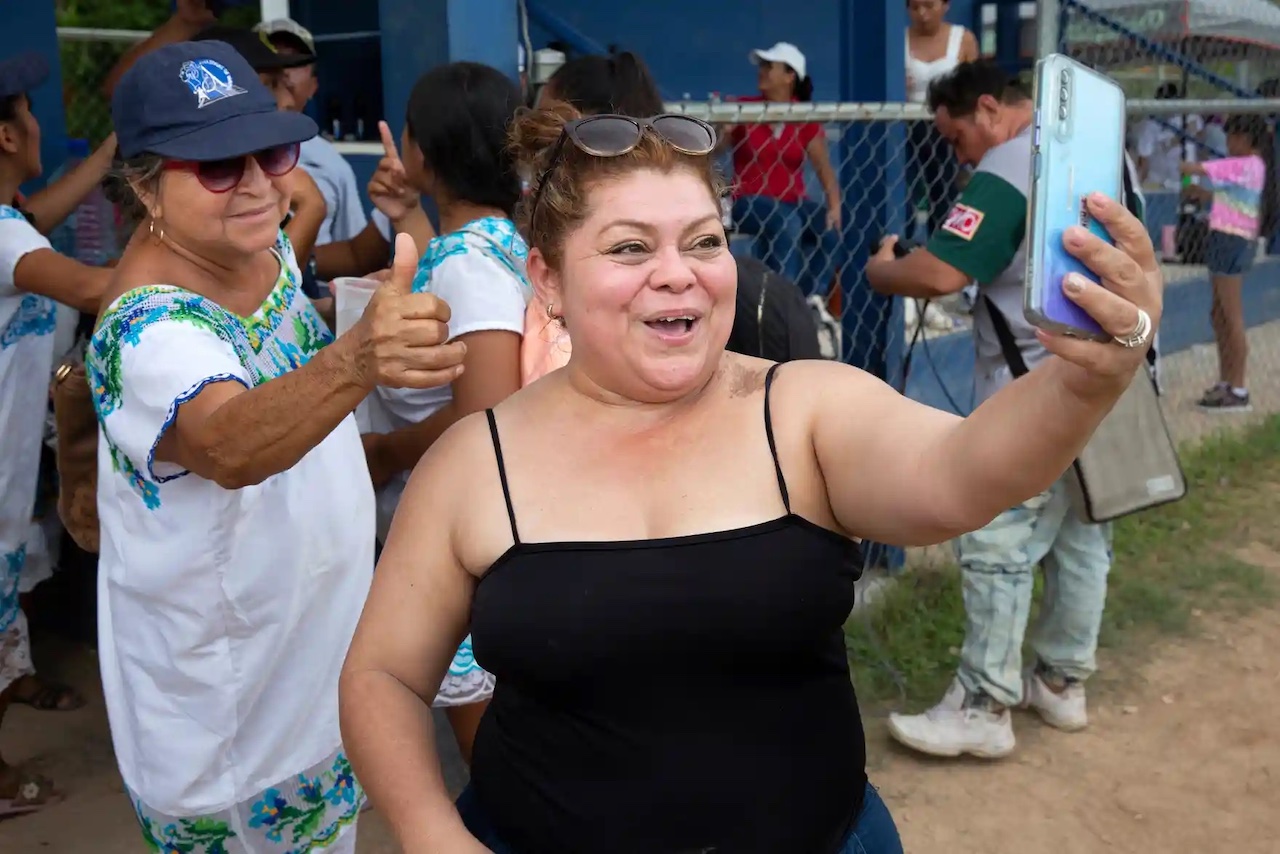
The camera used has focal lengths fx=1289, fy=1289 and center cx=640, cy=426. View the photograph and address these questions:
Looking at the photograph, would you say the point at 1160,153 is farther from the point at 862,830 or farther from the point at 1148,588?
the point at 862,830

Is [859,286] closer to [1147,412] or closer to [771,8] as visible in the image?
[1147,412]

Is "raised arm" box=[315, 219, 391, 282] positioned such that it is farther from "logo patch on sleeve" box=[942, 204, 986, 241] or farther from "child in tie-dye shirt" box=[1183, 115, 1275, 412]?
"child in tie-dye shirt" box=[1183, 115, 1275, 412]

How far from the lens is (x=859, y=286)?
5008 millimetres

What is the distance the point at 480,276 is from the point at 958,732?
2268 millimetres

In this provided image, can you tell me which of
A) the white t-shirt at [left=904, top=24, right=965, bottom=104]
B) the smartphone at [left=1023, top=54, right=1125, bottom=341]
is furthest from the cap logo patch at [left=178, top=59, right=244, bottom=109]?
the white t-shirt at [left=904, top=24, right=965, bottom=104]

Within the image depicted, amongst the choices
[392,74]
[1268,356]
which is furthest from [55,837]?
[1268,356]

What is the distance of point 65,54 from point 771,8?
5.38 metres

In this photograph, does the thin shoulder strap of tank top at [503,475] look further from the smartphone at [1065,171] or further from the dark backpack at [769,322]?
the dark backpack at [769,322]

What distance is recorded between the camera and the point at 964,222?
3578 millimetres

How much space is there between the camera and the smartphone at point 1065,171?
1.21 m

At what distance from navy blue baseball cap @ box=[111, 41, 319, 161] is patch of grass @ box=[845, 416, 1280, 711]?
288 cm

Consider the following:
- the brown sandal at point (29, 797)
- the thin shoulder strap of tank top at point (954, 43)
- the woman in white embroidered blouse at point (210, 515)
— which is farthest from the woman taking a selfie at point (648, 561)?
the thin shoulder strap of tank top at point (954, 43)

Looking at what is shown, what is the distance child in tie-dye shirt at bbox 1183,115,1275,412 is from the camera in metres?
7.76

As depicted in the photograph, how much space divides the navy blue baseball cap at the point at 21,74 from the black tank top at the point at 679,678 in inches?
98.9
